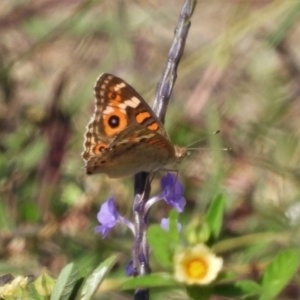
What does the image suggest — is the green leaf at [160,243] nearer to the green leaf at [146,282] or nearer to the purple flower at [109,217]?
the green leaf at [146,282]

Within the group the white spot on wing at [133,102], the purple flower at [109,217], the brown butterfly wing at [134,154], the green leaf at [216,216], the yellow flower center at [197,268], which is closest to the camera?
the yellow flower center at [197,268]

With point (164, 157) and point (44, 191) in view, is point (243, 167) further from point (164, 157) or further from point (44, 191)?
point (164, 157)

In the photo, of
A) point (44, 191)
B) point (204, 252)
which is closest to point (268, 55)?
point (44, 191)

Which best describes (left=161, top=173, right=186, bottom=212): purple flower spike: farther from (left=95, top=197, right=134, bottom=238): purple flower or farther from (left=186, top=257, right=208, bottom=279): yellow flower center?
(left=186, top=257, right=208, bottom=279): yellow flower center

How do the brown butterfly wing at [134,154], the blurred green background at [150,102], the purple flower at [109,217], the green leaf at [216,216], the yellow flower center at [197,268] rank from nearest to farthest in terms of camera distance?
the yellow flower center at [197,268] → the green leaf at [216,216] → the purple flower at [109,217] → the brown butterfly wing at [134,154] → the blurred green background at [150,102]

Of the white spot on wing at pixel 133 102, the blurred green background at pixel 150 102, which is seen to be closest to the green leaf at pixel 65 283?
the white spot on wing at pixel 133 102

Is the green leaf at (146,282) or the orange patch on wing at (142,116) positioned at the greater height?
the orange patch on wing at (142,116)

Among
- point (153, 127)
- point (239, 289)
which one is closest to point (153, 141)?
point (153, 127)

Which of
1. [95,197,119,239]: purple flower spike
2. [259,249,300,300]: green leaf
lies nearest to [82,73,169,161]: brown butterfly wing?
[95,197,119,239]: purple flower spike
